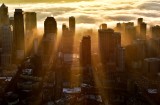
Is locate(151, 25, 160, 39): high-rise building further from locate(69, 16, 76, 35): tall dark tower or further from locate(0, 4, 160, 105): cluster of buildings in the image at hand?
locate(69, 16, 76, 35): tall dark tower

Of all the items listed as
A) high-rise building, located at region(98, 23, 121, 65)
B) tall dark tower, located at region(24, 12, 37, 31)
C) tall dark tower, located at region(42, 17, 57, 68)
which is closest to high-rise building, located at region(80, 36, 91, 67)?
high-rise building, located at region(98, 23, 121, 65)

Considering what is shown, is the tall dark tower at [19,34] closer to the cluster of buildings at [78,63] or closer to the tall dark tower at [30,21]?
the cluster of buildings at [78,63]

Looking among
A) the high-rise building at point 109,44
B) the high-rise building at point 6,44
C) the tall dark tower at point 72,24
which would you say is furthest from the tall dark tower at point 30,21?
the high-rise building at point 109,44

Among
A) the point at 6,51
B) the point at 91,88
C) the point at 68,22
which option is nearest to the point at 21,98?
the point at 91,88

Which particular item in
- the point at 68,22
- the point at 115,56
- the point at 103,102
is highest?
the point at 68,22

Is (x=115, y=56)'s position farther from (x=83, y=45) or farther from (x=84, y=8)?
(x=84, y=8)

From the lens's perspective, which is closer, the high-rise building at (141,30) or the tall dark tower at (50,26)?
the tall dark tower at (50,26)
